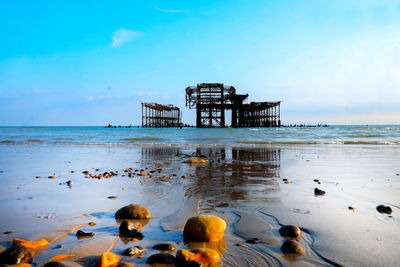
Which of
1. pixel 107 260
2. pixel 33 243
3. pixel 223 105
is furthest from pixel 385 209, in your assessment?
pixel 223 105

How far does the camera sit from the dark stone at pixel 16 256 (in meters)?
2.01

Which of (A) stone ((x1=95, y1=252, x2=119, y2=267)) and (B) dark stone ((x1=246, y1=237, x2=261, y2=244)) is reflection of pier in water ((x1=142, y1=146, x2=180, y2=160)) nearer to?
(B) dark stone ((x1=246, y1=237, x2=261, y2=244))

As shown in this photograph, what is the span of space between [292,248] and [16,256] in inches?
83.8

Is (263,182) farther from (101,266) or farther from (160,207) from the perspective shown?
(101,266)

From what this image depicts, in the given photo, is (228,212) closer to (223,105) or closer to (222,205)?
(222,205)

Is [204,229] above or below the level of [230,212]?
above

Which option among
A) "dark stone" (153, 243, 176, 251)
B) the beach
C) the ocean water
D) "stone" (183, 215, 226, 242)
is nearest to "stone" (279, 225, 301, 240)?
the beach

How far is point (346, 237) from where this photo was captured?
8.33 feet

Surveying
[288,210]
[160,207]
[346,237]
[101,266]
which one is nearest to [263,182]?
[288,210]

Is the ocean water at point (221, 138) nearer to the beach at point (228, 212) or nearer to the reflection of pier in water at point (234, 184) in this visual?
the reflection of pier in water at point (234, 184)

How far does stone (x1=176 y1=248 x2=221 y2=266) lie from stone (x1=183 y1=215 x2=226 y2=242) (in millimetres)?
350

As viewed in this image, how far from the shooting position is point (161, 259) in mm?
2059

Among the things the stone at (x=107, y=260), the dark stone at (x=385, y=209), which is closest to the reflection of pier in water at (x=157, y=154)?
the dark stone at (x=385, y=209)

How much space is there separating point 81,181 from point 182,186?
6.94ft
